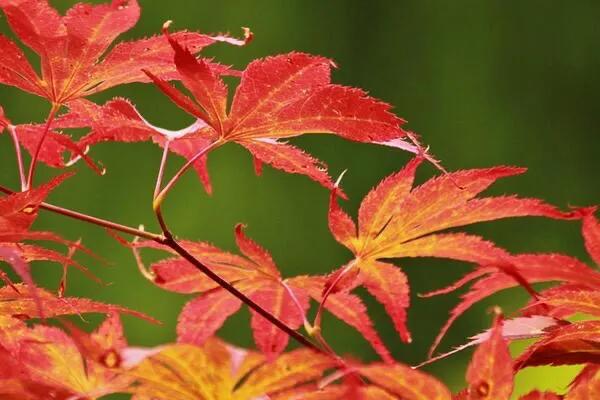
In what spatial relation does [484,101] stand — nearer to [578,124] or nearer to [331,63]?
[578,124]

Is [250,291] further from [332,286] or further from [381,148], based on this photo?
[381,148]

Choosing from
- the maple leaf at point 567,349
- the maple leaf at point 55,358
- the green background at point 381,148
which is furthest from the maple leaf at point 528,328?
the green background at point 381,148

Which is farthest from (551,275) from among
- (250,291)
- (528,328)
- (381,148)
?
(381,148)

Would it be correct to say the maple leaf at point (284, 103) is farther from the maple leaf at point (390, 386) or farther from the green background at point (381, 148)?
the green background at point (381, 148)

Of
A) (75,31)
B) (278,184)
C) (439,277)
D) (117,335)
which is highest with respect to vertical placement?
(75,31)

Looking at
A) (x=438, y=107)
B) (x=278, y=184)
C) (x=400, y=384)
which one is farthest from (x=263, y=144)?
(x=438, y=107)

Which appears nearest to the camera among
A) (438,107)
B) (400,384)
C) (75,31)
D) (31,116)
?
(400,384)

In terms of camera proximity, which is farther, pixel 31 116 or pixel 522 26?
pixel 522 26

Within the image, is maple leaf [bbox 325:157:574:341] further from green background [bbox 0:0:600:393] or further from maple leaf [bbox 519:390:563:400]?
green background [bbox 0:0:600:393]
